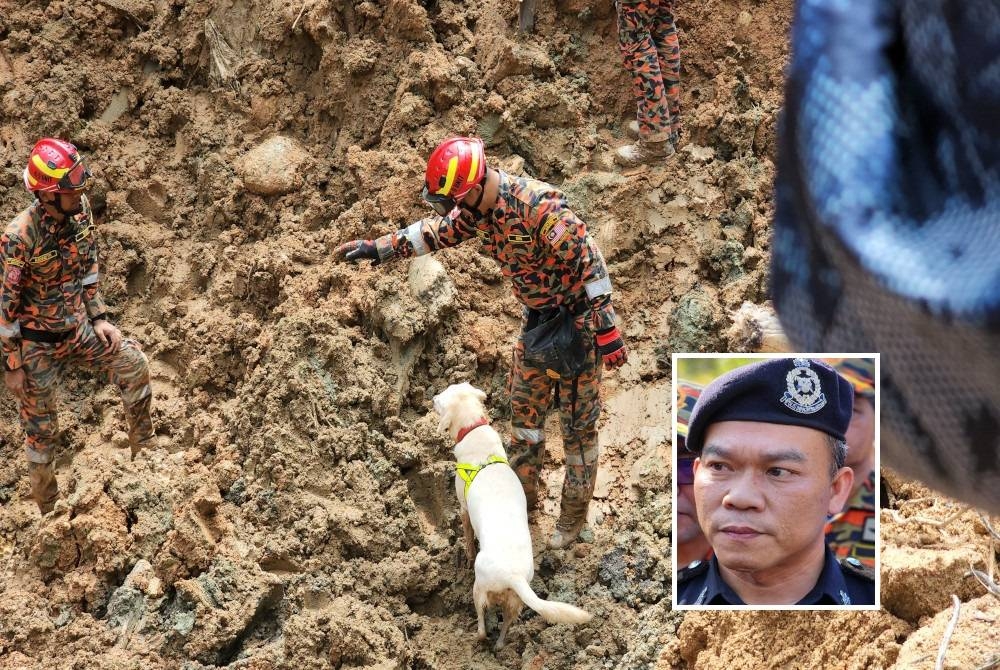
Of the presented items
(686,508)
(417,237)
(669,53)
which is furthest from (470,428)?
(669,53)

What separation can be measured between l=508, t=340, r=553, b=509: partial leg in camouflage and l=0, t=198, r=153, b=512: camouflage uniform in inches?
99.9

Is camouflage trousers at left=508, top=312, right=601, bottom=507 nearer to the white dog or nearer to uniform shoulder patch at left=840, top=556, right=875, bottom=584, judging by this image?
the white dog

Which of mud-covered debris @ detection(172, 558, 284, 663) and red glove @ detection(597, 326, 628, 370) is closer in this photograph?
red glove @ detection(597, 326, 628, 370)

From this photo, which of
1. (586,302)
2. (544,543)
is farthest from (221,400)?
(586,302)

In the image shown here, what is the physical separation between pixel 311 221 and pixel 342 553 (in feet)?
8.11

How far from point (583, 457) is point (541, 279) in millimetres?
987

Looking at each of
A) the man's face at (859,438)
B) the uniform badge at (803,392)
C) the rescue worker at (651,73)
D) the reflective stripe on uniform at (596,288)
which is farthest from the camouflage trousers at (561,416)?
the uniform badge at (803,392)

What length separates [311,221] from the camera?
7305mm

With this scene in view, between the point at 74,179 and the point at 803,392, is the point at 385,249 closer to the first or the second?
the point at 74,179

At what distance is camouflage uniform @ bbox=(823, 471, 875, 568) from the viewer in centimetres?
227

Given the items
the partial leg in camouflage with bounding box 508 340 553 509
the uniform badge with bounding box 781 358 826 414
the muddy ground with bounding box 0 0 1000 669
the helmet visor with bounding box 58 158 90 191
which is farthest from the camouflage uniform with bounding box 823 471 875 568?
the helmet visor with bounding box 58 158 90 191

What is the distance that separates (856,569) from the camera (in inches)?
96.2

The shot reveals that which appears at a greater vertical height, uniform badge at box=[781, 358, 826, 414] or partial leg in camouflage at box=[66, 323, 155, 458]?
uniform badge at box=[781, 358, 826, 414]

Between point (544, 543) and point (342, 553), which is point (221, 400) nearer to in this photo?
point (342, 553)
